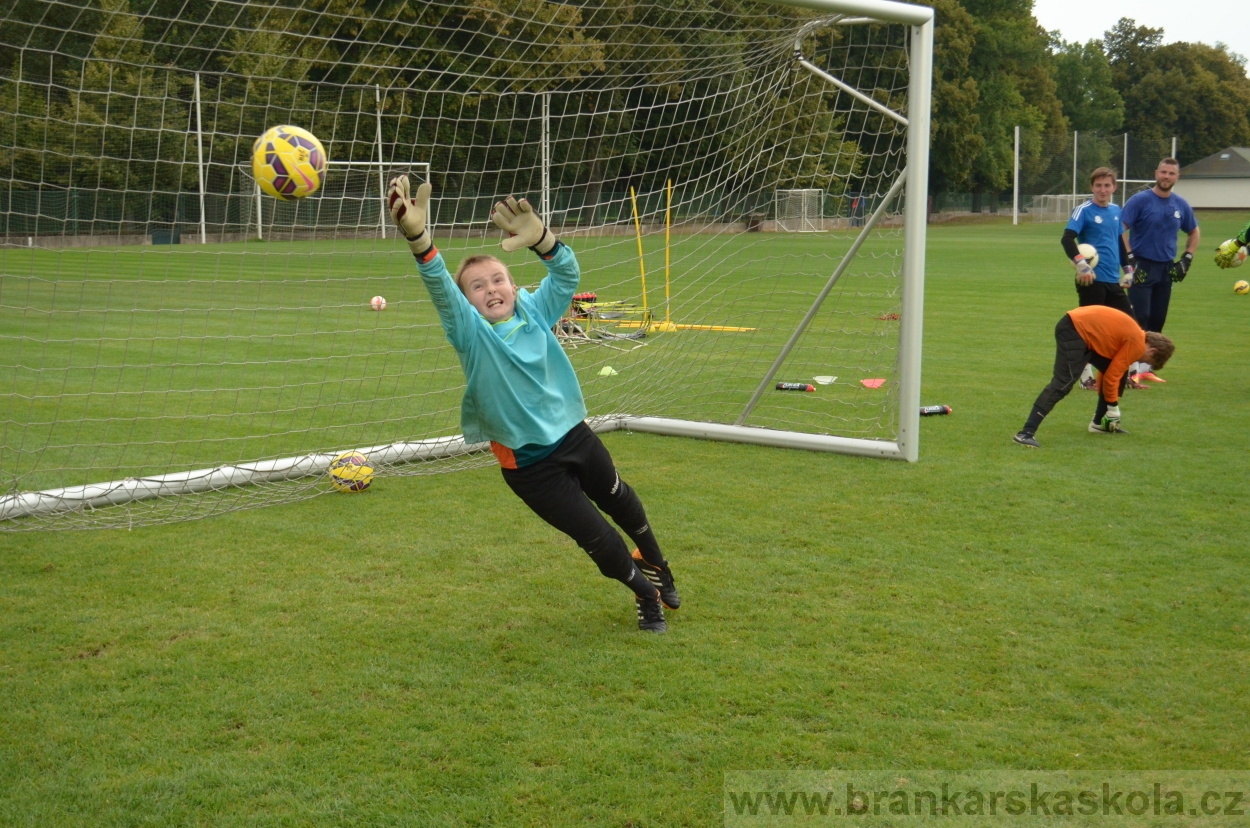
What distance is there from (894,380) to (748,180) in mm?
2245

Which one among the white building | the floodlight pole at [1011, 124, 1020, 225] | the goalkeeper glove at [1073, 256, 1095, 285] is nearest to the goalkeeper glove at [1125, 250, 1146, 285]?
the goalkeeper glove at [1073, 256, 1095, 285]

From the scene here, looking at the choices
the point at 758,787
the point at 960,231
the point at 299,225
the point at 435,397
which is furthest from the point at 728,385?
the point at 960,231

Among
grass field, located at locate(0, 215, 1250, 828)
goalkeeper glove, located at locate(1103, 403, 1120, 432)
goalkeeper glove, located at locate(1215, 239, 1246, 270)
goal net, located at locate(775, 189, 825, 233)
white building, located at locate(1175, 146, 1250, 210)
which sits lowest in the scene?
grass field, located at locate(0, 215, 1250, 828)

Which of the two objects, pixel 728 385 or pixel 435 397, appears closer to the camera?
pixel 435 397

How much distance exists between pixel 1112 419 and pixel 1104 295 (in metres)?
1.63

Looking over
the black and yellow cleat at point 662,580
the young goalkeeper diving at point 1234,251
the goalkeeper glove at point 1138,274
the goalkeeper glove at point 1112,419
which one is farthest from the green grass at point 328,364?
the black and yellow cleat at point 662,580

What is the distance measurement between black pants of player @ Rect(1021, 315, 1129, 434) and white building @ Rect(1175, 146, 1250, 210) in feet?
188

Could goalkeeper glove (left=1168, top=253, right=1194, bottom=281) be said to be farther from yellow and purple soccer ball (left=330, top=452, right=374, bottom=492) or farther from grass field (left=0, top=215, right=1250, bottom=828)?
yellow and purple soccer ball (left=330, top=452, right=374, bottom=492)

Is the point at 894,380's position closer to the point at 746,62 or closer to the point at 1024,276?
the point at 746,62

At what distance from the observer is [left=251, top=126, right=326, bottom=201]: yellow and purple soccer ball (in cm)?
535

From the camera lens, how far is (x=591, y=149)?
8969 mm

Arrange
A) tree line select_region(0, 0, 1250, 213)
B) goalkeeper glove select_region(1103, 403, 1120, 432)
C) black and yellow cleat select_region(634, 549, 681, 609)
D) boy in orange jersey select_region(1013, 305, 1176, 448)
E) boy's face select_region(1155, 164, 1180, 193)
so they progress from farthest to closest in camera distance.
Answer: boy's face select_region(1155, 164, 1180, 193) < goalkeeper glove select_region(1103, 403, 1120, 432) < boy in orange jersey select_region(1013, 305, 1176, 448) < tree line select_region(0, 0, 1250, 213) < black and yellow cleat select_region(634, 549, 681, 609)

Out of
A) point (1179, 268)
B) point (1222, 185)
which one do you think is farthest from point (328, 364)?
point (1222, 185)

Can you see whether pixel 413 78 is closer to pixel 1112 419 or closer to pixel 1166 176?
pixel 1112 419
